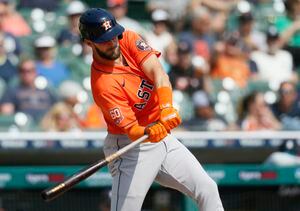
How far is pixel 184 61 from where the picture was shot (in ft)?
27.5

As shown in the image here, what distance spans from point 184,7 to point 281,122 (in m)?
2.09

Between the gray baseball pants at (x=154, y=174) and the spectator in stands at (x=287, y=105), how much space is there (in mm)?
3093

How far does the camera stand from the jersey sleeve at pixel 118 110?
4.82 meters

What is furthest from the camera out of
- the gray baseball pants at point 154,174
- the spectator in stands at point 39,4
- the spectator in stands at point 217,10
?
the spectator in stands at point 217,10

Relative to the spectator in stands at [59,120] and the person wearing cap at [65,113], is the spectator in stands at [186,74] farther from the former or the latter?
the spectator in stands at [59,120]

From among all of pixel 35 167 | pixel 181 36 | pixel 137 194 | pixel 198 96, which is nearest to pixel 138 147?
Answer: pixel 137 194

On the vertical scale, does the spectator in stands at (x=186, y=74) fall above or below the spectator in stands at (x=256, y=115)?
above

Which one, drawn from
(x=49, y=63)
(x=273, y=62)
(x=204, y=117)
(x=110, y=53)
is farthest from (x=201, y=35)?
(x=110, y=53)

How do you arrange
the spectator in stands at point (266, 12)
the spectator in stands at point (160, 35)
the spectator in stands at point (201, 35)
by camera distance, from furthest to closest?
the spectator in stands at point (266, 12) < the spectator in stands at point (201, 35) < the spectator in stands at point (160, 35)

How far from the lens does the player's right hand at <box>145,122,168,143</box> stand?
468cm

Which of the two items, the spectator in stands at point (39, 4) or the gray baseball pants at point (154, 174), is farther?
the spectator in stands at point (39, 4)

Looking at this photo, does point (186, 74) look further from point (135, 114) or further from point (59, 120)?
point (135, 114)

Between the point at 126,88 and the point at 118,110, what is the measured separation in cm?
16

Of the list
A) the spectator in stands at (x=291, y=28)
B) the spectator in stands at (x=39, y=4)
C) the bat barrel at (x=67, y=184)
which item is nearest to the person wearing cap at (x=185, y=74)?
the spectator in stands at (x=291, y=28)
